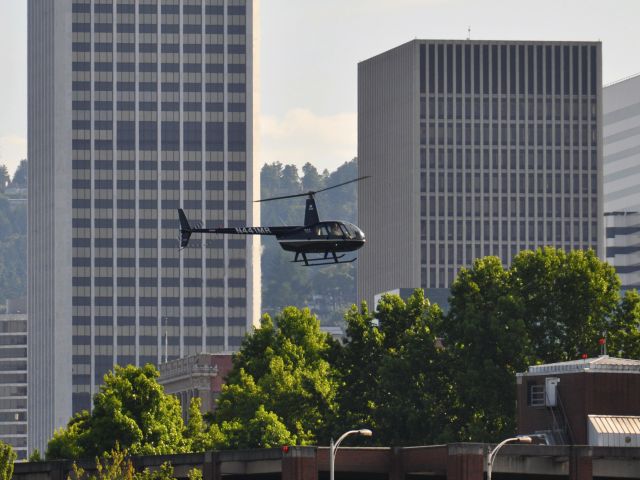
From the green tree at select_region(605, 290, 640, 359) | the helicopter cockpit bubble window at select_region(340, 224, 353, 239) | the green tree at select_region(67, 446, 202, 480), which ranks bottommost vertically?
the green tree at select_region(67, 446, 202, 480)

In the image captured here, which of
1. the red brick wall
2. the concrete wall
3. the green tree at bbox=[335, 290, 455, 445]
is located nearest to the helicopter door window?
the concrete wall

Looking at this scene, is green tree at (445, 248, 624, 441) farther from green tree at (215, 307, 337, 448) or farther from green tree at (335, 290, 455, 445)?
green tree at (215, 307, 337, 448)

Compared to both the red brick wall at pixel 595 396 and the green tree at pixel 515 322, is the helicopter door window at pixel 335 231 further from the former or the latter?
the green tree at pixel 515 322

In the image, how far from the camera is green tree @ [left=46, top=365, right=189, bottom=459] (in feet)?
579

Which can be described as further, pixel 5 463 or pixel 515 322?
pixel 515 322

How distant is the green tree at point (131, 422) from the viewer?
176 metres

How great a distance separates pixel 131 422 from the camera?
6954 inches

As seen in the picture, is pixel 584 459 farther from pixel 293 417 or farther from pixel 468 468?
pixel 293 417

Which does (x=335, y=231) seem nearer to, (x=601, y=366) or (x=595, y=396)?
(x=595, y=396)

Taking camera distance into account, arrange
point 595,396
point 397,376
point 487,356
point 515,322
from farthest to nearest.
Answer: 1. point 397,376
2. point 487,356
3. point 515,322
4. point 595,396

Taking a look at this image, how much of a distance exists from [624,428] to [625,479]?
15450mm

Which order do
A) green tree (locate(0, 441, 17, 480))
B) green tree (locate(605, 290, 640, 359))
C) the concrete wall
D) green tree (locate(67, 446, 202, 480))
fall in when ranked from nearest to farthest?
the concrete wall
green tree (locate(0, 441, 17, 480))
green tree (locate(67, 446, 202, 480))
green tree (locate(605, 290, 640, 359))

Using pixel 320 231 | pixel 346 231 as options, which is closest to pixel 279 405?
pixel 320 231

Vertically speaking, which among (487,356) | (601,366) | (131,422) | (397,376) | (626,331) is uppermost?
(626,331)
